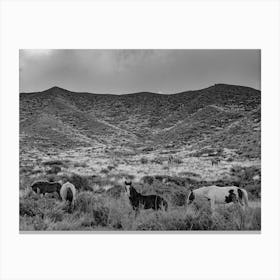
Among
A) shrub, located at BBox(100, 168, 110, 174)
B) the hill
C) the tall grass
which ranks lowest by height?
the tall grass

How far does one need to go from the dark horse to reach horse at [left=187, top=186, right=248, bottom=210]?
0.37 metres

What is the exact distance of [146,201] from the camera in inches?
260

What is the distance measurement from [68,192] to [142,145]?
1211mm

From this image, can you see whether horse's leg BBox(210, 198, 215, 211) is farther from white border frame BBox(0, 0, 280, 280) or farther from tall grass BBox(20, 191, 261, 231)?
white border frame BBox(0, 0, 280, 280)

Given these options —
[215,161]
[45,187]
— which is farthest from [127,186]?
[215,161]

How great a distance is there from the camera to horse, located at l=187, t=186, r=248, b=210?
21.5ft

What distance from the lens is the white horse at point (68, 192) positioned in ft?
21.9

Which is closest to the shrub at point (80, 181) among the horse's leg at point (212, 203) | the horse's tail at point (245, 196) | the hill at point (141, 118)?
the hill at point (141, 118)

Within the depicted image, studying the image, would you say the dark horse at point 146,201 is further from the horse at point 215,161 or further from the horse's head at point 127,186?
the horse at point 215,161

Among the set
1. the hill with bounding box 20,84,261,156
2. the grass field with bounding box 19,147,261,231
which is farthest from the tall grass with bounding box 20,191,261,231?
the hill with bounding box 20,84,261,156

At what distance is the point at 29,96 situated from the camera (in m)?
6.71
